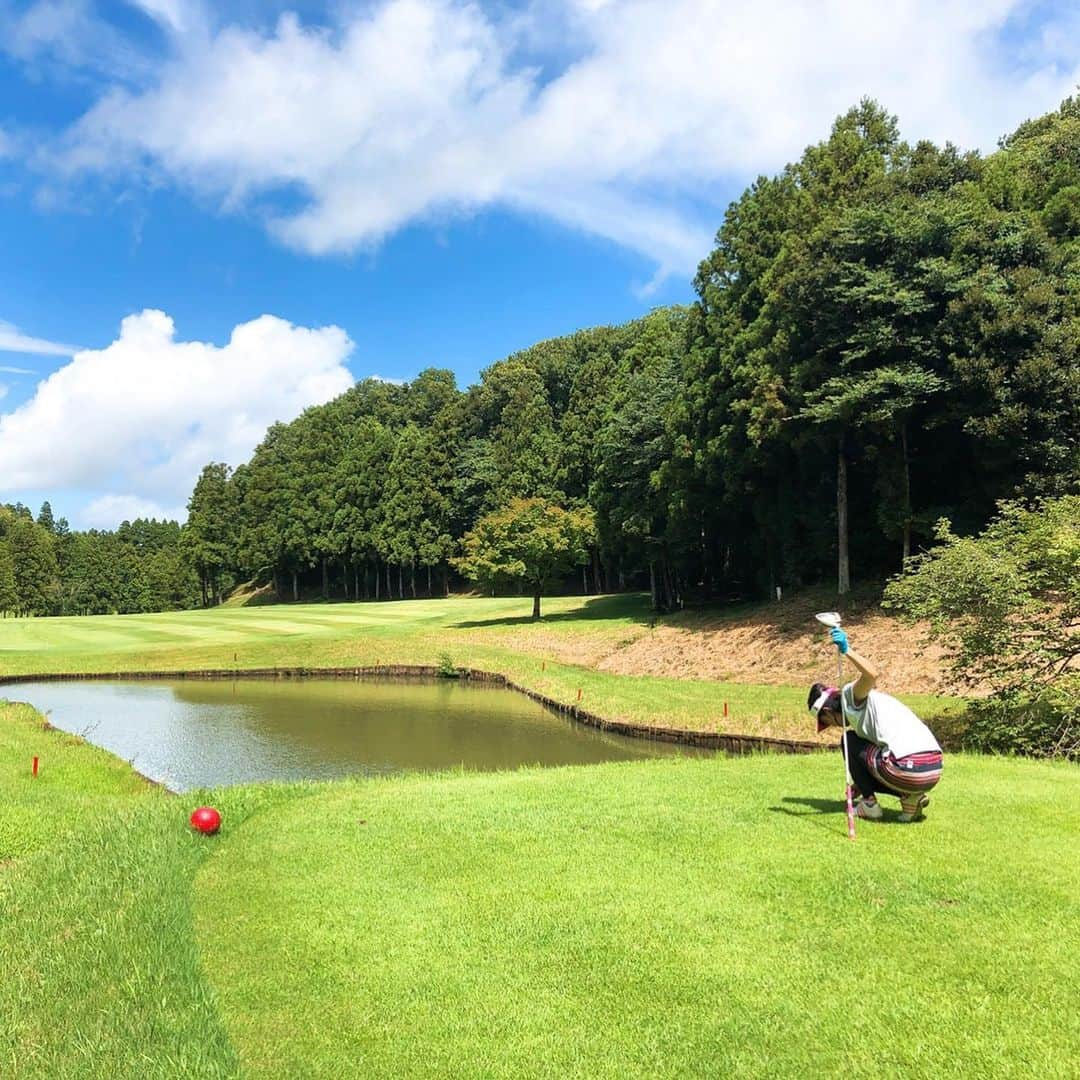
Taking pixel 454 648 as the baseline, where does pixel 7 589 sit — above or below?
above

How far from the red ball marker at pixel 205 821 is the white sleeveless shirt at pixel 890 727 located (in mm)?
6215

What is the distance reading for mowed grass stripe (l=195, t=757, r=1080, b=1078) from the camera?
371cm

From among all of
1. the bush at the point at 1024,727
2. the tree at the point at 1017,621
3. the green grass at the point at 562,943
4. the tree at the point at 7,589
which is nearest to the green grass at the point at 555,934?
the green grass at the point at 562,943

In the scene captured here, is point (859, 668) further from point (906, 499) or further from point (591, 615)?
point (591, 615)

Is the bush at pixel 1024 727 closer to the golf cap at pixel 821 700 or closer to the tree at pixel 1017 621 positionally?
the tree at pixel 1017 621

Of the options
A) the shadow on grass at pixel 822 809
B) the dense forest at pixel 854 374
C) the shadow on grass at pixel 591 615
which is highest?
the dense forest at pixel 854 374

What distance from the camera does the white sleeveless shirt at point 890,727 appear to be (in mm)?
6645

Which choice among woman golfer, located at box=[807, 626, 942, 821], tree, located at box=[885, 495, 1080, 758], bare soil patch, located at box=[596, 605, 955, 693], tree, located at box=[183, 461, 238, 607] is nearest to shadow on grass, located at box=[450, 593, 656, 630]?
bare soil patch, located at box=[596, 605, 955, 693]

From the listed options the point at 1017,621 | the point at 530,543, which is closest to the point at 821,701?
the point at 1017,621

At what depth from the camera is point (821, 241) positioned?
84.9ft

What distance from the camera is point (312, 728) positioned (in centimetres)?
2102

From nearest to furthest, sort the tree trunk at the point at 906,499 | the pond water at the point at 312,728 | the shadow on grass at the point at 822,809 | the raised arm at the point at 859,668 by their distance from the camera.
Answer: the raised arm at the point at 859,668 → the shadow on grass at the point at 822,809 → the pond water at the point at 312,728 → the tree trunk at the point at 906,499

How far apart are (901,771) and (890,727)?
1.21ft

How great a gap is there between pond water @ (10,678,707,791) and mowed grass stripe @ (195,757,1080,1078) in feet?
26.6
